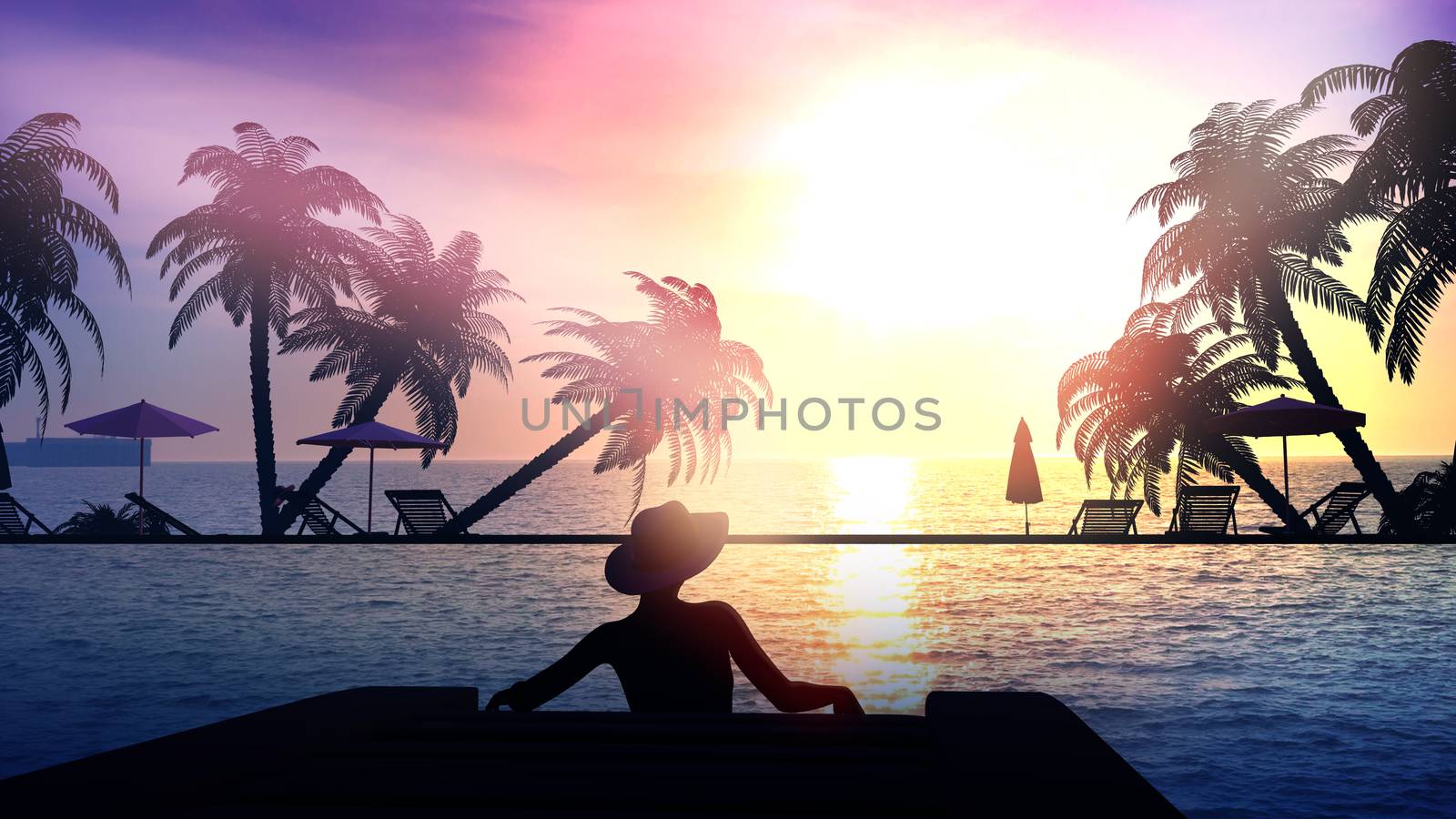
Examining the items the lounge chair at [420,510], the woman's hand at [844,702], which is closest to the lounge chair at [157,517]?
the lounge chair at [420,510]

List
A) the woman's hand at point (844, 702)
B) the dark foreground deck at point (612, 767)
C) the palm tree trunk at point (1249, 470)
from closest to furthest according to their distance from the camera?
the dark foreground deck at point (612, 767) → the woman's hand at point (844, 702) → the palm tree trunk at point (1249, 470)

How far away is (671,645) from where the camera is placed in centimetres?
301

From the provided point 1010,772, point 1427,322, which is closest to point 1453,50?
point 1427,322

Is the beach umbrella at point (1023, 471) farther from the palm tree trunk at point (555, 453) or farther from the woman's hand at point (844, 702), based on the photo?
the woman's hand at point (844, 702)

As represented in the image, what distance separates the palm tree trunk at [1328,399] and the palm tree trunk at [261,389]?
30.6 metres

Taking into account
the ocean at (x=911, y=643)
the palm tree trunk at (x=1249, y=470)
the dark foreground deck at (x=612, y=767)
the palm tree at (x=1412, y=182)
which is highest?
the palm tree at (x=1412, y=182)

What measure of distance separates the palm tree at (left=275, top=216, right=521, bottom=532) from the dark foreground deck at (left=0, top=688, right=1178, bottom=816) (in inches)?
1258

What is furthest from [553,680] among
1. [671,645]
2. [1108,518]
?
[1108,518]

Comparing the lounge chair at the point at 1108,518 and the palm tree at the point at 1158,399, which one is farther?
the palm tree at the point at 1158,399

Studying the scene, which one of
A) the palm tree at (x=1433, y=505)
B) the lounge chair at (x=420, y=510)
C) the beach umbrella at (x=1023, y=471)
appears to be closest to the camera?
the lounge chair at (x=420, y=510)

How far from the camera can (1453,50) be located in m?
20.9

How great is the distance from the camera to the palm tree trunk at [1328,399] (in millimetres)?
26266

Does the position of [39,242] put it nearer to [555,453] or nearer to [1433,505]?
[555,453]

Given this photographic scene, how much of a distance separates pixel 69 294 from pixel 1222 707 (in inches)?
1148
